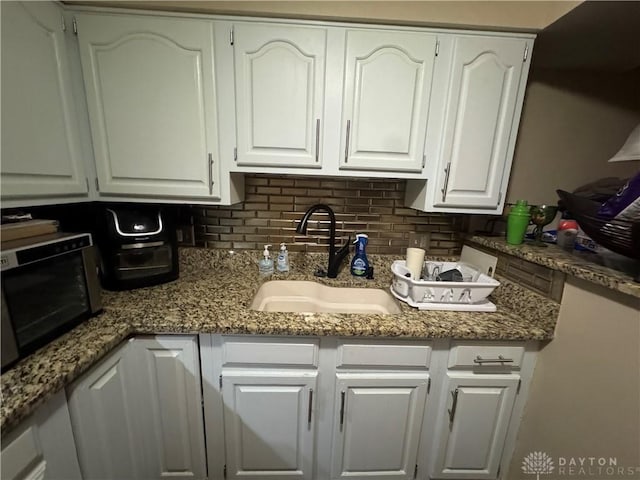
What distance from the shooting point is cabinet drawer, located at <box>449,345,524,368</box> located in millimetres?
1047

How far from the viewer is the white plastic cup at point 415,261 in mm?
1271

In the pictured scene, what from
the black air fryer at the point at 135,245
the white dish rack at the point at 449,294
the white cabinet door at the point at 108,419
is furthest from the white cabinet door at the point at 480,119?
the white cabinet door at the point at 108,419

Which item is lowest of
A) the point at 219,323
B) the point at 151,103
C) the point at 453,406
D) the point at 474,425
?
the point at 474,425

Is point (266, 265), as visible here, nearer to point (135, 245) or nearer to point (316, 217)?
point (316, 217)

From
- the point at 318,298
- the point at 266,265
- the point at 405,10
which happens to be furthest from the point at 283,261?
the point at 405,10

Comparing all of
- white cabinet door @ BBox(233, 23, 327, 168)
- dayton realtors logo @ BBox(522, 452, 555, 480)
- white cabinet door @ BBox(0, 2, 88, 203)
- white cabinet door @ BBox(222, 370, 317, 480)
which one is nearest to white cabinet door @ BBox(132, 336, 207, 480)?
white cabinet door @ BBox(222, 370, 317, 480)

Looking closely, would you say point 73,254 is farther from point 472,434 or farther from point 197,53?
point 472,434

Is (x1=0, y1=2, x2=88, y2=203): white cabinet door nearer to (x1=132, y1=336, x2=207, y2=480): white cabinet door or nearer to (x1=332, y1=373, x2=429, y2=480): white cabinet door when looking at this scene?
(x1=132, y1=336, x2=207, y2=480): white cabinet door

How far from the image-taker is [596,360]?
89cm

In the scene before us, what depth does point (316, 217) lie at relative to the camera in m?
1.51

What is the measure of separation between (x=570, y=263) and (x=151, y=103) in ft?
5.74

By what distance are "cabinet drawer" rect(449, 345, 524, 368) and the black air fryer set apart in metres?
1.37

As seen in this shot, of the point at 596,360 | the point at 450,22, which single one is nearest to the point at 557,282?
the point at 596,360

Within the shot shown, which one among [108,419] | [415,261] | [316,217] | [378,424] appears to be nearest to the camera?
[108,419]
